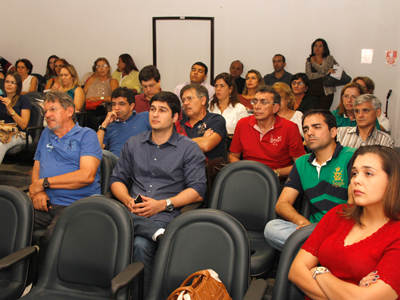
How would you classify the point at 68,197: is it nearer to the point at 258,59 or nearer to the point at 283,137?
the point at 283,137

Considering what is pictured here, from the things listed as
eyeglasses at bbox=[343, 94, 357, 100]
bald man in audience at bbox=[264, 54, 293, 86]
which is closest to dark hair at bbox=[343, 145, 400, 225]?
eyeglasses at bbox=[343, 94, 357, 100]

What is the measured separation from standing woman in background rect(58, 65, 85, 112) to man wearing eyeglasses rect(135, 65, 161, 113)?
0.92m

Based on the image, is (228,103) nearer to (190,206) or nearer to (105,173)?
(105,173)

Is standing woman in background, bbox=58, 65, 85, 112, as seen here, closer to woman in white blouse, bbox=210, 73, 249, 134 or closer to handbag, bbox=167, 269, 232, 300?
woman in white blouse, bbox=210, 73, 249, 134

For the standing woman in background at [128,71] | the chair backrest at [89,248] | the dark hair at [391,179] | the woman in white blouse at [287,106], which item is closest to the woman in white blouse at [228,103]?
the woman in white blouse at [287,106]

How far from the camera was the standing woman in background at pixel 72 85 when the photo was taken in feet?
14.9

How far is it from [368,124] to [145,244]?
2.02 meters

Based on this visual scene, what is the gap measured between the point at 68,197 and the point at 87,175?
8.5 inches

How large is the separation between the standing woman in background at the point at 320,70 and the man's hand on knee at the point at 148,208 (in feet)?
13.5

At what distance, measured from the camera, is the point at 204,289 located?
1.31m

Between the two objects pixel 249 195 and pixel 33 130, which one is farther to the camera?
pixel 33 130

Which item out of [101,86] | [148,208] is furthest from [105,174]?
[101,86]

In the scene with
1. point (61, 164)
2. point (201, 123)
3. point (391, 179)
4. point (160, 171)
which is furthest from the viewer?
point (201, 123)

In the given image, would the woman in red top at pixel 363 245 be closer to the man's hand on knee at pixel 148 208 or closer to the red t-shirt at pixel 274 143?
the man's hand on knee at pixel 148 208
